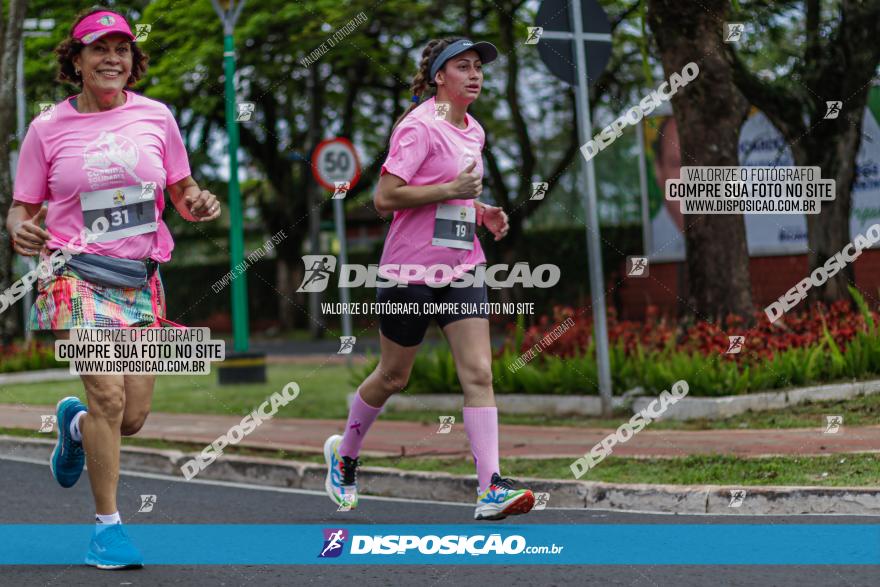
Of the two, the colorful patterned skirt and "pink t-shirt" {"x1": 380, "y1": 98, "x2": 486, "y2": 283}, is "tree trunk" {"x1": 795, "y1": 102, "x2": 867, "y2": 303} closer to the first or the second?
"pink t-shirt" {"x1": 380, "y1": 98, "x2": 486, "y2": 283}

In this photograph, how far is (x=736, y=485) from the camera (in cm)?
619

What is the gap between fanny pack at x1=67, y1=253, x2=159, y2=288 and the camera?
4906 mm

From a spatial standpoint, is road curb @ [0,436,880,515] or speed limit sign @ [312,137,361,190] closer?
road curb @ [0,436,880,515]

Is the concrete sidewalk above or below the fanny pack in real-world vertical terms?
below

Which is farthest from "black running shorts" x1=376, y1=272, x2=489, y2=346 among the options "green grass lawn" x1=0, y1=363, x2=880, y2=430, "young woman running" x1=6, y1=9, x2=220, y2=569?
"green grass lawn" x1=0, y1=363, x2=880, y2=430

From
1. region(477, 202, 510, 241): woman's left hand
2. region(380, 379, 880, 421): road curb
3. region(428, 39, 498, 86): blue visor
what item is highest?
region(428, 39, 498, 86): blue visor

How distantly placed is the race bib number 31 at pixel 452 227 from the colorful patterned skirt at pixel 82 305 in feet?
4.34

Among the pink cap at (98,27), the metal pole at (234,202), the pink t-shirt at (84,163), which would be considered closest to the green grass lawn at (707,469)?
the pink t-shirt at (84,163)

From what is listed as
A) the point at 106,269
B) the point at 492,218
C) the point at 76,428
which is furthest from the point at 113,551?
the point at 492,218

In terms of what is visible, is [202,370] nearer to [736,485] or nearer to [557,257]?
[736,485]

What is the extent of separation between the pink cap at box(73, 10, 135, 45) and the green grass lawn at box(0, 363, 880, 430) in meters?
5.17

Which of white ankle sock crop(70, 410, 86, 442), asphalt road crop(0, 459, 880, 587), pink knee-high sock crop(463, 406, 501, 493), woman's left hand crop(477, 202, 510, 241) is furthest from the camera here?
woman's left hand crop(477, 202, 510, 241)

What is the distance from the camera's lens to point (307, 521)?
6250 mm

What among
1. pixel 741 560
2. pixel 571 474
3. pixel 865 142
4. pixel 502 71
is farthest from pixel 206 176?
pixel 741 560
